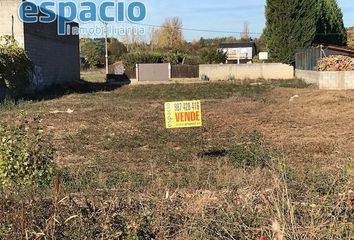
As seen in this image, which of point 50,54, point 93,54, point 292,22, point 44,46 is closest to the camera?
point 44,46

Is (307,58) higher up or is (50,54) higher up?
(50,54)

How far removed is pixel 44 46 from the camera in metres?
31.2

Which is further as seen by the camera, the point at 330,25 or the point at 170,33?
the point at 170,33

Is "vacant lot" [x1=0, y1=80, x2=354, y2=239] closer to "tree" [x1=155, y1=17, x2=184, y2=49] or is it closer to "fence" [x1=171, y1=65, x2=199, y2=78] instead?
"fence" [x1=171, y1=65, x2=199, y2=78]

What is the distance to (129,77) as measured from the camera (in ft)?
156

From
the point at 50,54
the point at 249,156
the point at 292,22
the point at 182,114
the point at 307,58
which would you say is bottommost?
the point at 249,156

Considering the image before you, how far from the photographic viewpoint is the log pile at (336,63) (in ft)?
86.6

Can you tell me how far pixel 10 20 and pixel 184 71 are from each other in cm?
2337

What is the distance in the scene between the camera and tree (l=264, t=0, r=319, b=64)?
132ft

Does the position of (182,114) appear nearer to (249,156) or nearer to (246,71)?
(249,156)

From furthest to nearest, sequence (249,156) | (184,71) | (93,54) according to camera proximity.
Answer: (93,54)
(184,71)
(249,156)

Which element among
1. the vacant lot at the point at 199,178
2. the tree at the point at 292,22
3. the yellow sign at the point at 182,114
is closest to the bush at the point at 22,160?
the vacant lot at the point at 199,178

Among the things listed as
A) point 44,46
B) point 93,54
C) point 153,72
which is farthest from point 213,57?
point 44,46

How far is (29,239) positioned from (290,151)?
7132mm
